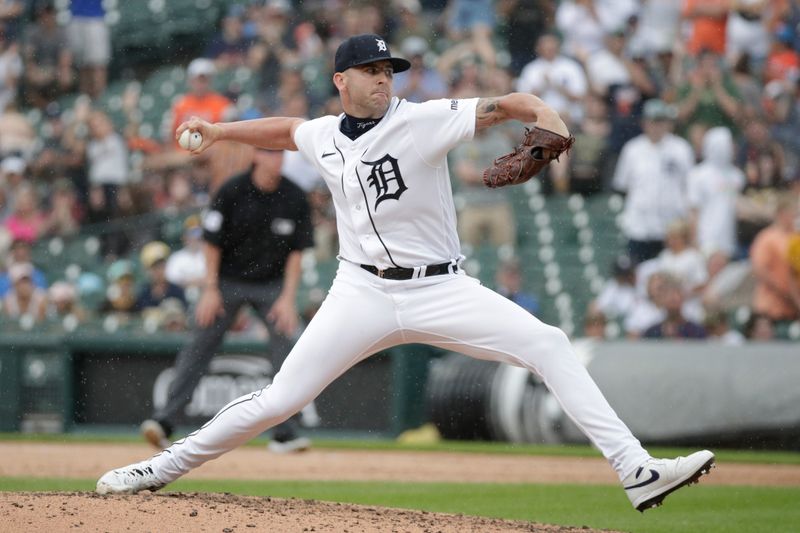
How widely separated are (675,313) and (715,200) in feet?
5.15

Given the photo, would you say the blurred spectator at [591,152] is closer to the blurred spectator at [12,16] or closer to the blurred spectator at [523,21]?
the blurred spectator at [523,21]

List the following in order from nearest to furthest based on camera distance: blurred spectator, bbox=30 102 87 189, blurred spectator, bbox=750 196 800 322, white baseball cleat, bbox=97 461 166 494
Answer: white baseball cleat, bbox=97 461 166 494, blurred spectator, bbox=750 196 800 322, blurred spectator, bbox=30 102 87 189

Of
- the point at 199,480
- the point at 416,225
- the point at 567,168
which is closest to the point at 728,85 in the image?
the point at 567,168

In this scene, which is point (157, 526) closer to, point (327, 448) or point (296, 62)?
point (327, 448)

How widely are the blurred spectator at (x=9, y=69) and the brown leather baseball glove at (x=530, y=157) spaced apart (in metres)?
14.4

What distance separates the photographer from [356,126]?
5977 mm

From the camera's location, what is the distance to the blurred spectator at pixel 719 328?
1292cm

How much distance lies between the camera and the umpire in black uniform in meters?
9.86

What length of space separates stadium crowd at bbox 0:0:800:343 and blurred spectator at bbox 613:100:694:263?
2 cm

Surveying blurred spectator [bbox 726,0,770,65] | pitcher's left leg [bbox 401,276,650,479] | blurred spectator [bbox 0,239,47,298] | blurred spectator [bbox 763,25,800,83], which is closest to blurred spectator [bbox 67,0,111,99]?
blurred spectator [bbox 0,239,47,298]

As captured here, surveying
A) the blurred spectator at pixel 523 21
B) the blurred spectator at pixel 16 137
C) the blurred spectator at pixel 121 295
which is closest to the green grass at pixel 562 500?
the blurred spectator at pixel 121 295

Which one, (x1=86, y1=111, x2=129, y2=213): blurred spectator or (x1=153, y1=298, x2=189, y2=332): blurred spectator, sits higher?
(x1=86, y1=111, x2=129, y2=213): blurred spectator

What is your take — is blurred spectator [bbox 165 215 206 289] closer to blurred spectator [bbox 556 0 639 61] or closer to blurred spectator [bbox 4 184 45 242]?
blurred spectator [bbox 4 184 45 242]

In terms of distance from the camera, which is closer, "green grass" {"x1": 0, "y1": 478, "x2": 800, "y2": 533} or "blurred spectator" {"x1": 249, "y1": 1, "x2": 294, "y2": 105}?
"green grass" {"x1": 0, "y1": 478, "x2": 800, "y2": 533}
